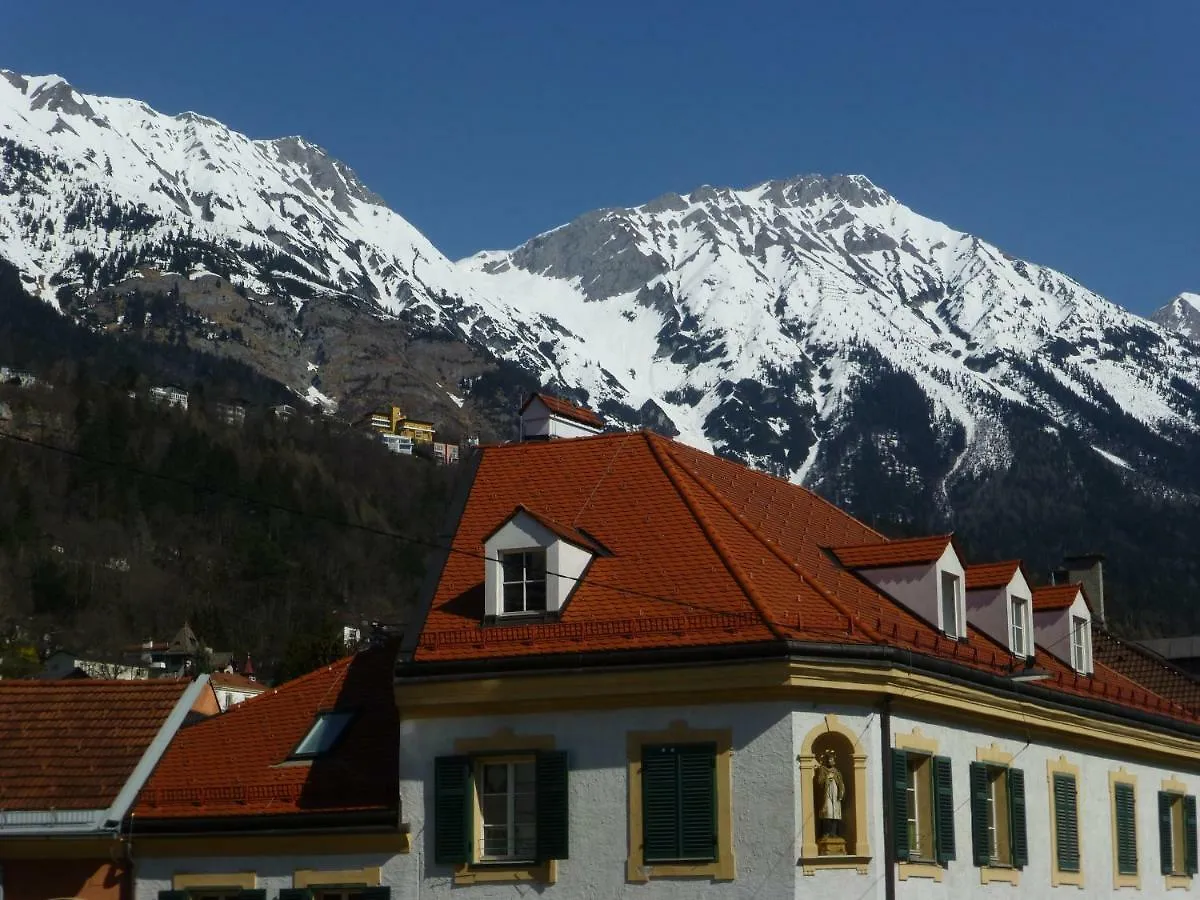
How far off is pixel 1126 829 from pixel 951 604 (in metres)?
7.34

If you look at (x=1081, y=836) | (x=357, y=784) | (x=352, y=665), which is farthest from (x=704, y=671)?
(x=1081, y=836)

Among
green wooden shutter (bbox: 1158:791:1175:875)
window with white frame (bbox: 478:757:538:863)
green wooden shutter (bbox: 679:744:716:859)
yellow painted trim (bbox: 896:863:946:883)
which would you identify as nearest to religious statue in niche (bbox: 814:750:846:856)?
yellow painted trim (bbox: 896:863:946:883)

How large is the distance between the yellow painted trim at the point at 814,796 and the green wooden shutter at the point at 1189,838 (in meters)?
15.1

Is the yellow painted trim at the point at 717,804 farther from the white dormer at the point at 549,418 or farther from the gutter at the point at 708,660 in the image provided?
the white dormer at the point at 549,418

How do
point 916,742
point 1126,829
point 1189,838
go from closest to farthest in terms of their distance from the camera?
1. point 916,742
2. point 1126,829
3. point 1189,838

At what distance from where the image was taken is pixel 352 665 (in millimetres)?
36094

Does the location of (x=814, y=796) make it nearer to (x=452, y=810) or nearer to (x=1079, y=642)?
(x=452, y=810)

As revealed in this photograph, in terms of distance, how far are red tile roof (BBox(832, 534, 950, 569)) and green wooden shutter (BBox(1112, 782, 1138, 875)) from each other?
23.8ft

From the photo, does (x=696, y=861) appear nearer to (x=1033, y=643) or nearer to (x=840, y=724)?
(x=840, y=724)

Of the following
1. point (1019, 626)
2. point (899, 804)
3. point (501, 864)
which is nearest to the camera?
point (501, 864)

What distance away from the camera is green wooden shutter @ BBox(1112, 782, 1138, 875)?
3862 centimetres

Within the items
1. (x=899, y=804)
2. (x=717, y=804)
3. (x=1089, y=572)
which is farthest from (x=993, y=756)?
(x=1089, y=572)

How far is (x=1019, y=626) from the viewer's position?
3831 centimetres

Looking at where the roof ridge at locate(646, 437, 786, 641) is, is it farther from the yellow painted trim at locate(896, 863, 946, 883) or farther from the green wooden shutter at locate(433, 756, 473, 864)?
the green wooden shutter at locate(433, 756, 473, 864)
